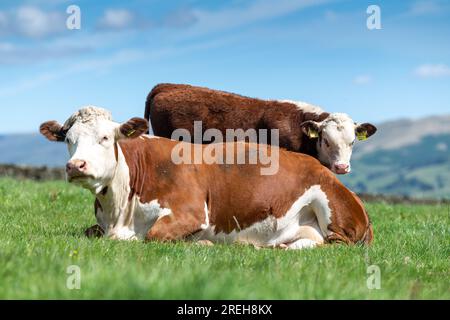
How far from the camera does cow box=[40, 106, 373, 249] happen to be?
10.1 metres

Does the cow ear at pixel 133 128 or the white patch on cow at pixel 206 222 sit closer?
the cow ear at pixel 133 128

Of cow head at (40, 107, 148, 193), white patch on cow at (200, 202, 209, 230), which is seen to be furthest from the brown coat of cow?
cow head at (40, 107, 148, 193)

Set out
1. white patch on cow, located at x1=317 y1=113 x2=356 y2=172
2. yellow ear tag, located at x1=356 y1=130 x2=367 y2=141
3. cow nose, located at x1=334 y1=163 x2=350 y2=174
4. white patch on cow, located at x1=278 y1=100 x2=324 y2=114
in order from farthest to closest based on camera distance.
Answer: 1. white patch on cow, located at x1=278 y1=100 x2=324 y2=114
2. yellow ear tag, located at x1=356 y1=130 x2=367 y2=141
3. white patch on cow, located at x1=317 y1=113 x2=356 y2=172
4. cow nose, located at x1=334 y1=163 x2=350 y2=174

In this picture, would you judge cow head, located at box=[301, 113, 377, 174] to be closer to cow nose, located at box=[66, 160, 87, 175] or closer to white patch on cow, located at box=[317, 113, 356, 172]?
white patch on cow, located at box=[317, 113, 356, 172]

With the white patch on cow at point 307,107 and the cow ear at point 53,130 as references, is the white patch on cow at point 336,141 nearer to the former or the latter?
the white patch on cow at point 307,107

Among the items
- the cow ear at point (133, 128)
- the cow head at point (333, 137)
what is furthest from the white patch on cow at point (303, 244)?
the cow head at point (333, 137)

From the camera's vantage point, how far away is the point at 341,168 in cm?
1518

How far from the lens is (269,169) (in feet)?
35.4

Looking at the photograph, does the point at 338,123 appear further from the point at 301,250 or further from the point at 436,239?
the point at 301,250

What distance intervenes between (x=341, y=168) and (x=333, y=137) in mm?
855

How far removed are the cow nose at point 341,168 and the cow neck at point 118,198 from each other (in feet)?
20.3

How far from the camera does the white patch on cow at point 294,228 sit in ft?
34.7

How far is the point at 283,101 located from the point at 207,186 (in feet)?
22.5

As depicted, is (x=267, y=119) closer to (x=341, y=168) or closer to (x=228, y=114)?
(x=228, y=114)
